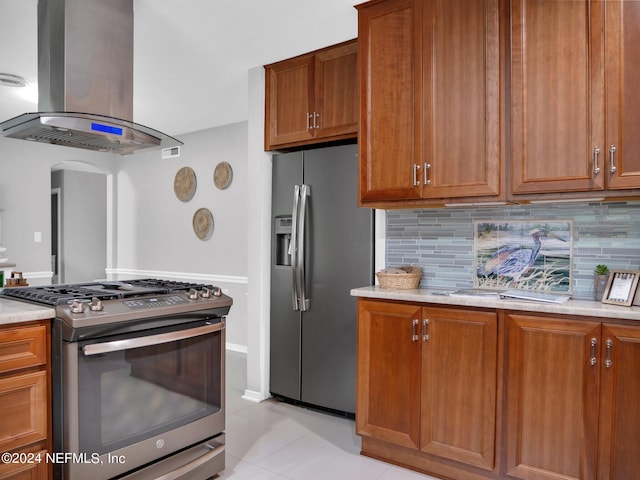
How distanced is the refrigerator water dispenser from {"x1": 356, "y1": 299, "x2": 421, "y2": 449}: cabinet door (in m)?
1.03

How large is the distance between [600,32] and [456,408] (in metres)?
1.83

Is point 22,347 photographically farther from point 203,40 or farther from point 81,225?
point 81,225

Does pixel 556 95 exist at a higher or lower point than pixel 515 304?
higher

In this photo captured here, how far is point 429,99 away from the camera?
2.36m

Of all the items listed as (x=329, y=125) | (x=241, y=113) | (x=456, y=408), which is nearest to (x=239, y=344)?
(x=241, y=113)

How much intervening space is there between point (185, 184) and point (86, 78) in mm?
3108

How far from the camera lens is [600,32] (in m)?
1.94

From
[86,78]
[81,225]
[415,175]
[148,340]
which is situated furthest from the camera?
[81,225]

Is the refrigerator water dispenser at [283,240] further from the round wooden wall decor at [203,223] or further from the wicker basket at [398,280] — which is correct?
the round wooden wall decor at [203,223]

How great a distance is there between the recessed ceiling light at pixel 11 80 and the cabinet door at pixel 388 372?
3400mm

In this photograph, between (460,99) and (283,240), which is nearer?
(460,99)

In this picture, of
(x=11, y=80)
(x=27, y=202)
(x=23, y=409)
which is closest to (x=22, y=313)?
(x=23, y=409)

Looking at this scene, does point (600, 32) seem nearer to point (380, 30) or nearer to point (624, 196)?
point (624, 196)

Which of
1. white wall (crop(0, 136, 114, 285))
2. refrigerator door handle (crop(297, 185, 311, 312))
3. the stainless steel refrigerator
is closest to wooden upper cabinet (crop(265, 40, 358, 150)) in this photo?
the stainless steel refrigerator
